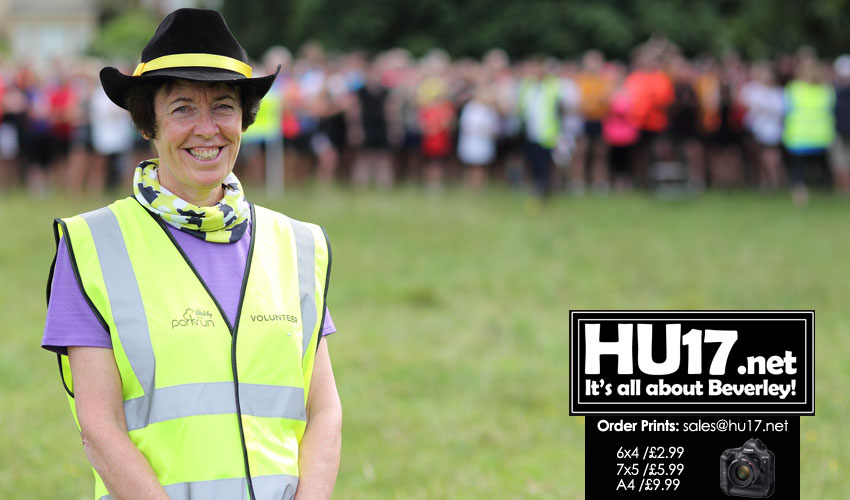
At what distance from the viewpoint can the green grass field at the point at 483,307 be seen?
6.61m

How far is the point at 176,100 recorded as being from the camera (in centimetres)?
295

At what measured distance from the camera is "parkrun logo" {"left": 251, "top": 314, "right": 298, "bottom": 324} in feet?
9.43

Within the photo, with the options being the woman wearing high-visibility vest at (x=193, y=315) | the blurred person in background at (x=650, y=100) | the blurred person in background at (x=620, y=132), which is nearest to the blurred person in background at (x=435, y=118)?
the blurred person in background at (x=620, y=132)

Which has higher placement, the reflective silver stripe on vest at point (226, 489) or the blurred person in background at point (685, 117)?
the blurred person in background at point (685, 117)

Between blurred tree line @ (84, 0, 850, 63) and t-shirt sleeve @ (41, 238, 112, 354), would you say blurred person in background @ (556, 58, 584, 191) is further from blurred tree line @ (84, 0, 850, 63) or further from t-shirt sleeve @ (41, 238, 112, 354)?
t-shirt sleeve @ (41, 238, 112, 354)

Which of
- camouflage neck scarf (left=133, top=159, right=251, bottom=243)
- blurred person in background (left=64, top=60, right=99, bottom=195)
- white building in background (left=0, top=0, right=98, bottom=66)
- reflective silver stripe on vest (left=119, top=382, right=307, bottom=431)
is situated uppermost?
white building in background (left=0, top=0, right=98, bottom=66)

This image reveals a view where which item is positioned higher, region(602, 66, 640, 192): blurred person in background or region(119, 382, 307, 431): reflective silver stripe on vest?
region(602, 66, 640, 192): blurred person in background

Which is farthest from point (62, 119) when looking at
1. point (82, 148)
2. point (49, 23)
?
point (49, 23)

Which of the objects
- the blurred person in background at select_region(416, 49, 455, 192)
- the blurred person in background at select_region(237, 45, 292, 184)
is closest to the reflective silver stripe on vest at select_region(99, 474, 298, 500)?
the blurred person in background at select_region(237, 45, 292, 184)

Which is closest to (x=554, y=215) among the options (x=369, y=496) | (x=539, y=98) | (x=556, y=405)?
(x=539, y=98)

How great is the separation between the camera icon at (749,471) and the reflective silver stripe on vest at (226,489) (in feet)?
4.59

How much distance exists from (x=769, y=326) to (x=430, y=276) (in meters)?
8.40

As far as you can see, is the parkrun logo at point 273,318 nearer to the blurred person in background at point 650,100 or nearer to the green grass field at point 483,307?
the green grass field at point 483,307

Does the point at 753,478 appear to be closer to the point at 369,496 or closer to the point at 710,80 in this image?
the point at 369,496
